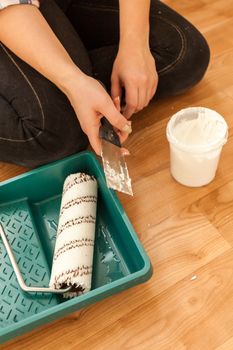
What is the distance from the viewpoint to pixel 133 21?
0.75 m

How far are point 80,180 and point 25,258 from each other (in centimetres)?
17

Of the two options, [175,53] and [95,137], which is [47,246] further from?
[175,53]

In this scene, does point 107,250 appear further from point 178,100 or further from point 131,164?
point 178,100

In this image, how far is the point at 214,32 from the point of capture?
1.12 metres

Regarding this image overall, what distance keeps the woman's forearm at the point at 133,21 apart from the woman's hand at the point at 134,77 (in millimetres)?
15

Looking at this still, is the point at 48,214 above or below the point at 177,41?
below

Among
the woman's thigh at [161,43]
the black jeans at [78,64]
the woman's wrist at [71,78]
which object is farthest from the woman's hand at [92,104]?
the woman's thigh at [161,43]

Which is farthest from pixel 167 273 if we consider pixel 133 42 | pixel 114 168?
pixel 133 42

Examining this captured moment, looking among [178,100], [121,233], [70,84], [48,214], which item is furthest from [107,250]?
[178,100]

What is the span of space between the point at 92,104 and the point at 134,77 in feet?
0.38

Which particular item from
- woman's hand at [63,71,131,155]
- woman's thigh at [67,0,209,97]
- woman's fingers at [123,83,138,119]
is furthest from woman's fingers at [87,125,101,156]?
woman's thigh at [67,0,209,97]

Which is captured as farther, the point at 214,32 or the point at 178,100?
the point at 214,32

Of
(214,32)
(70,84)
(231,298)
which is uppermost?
(70,84)

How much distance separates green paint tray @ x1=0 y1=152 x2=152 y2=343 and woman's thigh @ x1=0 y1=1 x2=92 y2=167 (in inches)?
2.1
